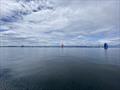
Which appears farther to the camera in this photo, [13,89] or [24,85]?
[24,85]

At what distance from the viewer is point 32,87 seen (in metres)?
11.6

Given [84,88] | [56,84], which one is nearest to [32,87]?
[56,84]

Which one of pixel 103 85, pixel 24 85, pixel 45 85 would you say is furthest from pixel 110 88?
pixel 24 85

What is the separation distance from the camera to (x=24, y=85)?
1199cm

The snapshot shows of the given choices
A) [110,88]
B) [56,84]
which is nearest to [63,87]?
[56,84]

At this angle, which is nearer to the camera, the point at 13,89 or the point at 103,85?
the point at 13,89

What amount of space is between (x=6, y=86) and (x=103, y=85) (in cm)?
1406

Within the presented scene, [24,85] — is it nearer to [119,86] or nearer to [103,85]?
[103,85]

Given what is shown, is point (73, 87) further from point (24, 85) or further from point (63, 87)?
point (24, 85)

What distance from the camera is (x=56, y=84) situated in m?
12.4

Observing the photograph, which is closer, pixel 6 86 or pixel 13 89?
pixel 13 89

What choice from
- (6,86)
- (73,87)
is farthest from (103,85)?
(6,86)

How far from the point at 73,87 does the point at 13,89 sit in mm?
8074

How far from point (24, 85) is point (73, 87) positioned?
7021mm
